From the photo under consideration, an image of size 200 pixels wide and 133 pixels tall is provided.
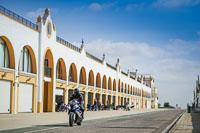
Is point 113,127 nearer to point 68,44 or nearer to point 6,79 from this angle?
point 6,79

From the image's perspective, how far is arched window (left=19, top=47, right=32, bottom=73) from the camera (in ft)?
88.4

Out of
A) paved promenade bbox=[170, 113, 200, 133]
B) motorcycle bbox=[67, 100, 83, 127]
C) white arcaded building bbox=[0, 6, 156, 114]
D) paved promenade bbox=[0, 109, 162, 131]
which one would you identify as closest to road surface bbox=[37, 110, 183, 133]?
motorcycle bbox=[67, 100, 83, 127]

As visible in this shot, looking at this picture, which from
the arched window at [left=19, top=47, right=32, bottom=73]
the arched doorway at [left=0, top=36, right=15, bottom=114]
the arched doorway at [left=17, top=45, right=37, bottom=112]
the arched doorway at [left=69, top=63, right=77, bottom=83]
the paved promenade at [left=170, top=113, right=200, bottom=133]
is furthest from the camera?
the arched doorway at [left=69, top=63, right=77, bottom=83]

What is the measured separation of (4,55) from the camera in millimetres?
24266

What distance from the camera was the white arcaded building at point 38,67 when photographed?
24.1 meters

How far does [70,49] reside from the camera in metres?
→ 37.3

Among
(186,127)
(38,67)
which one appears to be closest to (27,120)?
(186,127)

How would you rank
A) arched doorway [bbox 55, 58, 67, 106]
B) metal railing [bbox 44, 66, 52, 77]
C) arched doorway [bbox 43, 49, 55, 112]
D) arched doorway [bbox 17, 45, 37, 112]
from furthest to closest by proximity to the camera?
1. arched doorway [bbox 55, 58, 67, 106]
2. arched doorway [bbox 43, 49, 55, 112]
3. metal railing [bbox 44, 66, 52, 77]
4. arched doorway [bbox 17, 45, 37, 112]

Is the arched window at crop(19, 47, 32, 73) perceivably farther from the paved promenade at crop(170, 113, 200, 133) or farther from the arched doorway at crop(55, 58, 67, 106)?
the paved promenade at crop(170, 113, 200, 133)

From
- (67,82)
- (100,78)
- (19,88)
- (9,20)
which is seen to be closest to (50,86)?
(67,82)

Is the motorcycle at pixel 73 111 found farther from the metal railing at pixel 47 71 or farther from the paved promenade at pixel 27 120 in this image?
the metal railing at pixel 47 71

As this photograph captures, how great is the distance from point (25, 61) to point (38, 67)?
177 cm

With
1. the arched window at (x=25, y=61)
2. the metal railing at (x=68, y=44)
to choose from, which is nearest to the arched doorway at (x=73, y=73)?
the metal railing at (x=68, y=44)

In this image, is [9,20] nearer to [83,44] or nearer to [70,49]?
[70,49]
